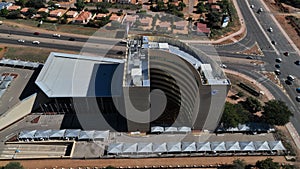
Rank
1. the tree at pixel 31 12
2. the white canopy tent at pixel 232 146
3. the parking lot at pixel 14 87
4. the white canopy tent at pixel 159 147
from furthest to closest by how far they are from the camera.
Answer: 1. the tree at pixel 31 12
2. the parking lot at pixel 14 87
3. the white canopy tent at pixel 232 146
4. the white canopy tent at pixel 159 147

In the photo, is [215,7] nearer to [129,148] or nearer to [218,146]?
[218,146]

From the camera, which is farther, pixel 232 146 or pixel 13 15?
pixel 13 15

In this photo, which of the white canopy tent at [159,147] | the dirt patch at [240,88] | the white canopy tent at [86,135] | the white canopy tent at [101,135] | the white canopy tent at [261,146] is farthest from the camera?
the dirt patch at [240,88]

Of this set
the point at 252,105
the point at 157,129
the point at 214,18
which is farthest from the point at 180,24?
the point at 157,129

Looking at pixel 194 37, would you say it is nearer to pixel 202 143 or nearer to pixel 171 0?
pixel 171 0

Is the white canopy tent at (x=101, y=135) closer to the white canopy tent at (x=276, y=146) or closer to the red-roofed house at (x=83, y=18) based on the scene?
the white canopy tent at (x=276, y=146)

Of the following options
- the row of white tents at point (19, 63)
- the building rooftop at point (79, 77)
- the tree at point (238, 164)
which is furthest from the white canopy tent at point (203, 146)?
the row of white tents at point (19, 63)
